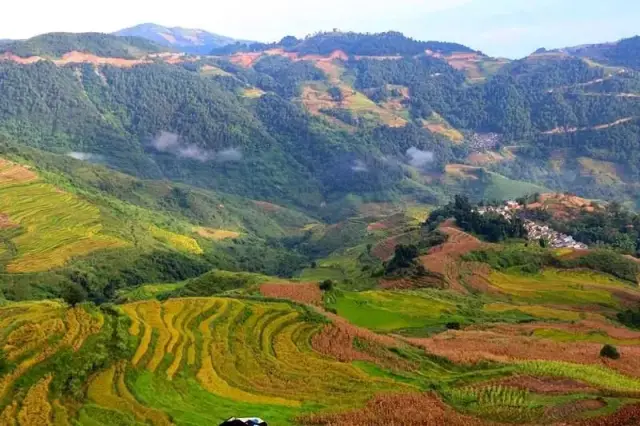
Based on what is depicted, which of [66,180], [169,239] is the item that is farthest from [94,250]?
[66,180]

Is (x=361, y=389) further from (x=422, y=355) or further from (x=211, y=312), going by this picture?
(x=211, y=312)

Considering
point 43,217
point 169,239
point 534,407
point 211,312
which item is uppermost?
point 534,407

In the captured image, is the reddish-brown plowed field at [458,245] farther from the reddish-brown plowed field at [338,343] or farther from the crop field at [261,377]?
the reddish-brown plowed field at [338,343]

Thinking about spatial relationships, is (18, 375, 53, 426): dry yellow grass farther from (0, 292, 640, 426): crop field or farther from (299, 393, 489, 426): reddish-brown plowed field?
(299, 393, 489, 426): reddish-brown plowed field

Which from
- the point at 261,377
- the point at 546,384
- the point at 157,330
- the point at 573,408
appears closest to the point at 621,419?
the point at 573,408

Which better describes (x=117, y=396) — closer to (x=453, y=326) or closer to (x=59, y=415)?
(x=59, y=415)
